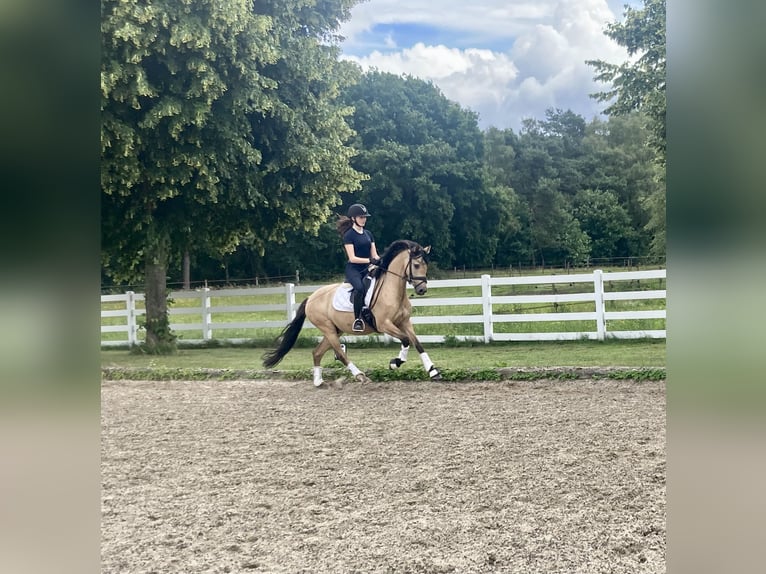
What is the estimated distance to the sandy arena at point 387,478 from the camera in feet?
8.42

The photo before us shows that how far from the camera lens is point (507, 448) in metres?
3.86

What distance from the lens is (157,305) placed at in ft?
20.8

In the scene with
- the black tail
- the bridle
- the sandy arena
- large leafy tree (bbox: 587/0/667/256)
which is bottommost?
the sandy arena

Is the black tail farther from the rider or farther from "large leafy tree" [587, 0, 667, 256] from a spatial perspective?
"large leafy tree" [587, 0, 667, 256]

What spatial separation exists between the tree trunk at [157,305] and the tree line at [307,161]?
0.02m

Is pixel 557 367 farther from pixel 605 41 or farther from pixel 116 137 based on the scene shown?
pixel 116 137

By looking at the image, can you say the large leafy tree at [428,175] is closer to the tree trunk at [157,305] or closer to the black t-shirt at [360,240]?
the black t-shirt at [360,240]

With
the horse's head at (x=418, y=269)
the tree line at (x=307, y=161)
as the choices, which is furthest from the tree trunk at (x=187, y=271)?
the horse's head at (x=418, y=269)

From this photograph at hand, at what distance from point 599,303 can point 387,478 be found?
256cm

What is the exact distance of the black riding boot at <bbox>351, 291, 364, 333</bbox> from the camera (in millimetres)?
4980

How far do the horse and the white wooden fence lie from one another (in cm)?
13

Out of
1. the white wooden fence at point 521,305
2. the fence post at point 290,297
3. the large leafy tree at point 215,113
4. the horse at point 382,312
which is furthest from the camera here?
the large leafy tree at point 215,113

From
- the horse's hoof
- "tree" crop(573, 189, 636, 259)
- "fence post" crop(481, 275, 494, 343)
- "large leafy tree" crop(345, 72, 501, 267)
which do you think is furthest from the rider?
"tree" crop(573, 189, 636, 259)
